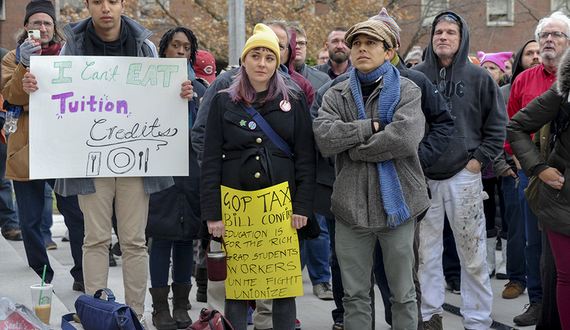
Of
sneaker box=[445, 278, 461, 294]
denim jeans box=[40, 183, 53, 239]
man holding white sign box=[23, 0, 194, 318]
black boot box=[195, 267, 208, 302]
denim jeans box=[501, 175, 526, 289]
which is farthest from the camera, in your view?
denim jeans box=[40, 183, 53, 239]

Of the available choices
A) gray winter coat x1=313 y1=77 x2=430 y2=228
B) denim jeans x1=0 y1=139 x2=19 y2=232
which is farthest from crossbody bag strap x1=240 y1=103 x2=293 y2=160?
denim jeans x1=0 y1=139 x2=19 y2=232

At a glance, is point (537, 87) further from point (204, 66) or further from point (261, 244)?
point (204, 66)

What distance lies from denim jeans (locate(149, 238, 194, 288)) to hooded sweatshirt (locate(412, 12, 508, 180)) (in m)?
1.89

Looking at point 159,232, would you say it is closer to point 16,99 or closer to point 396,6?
point 16,99

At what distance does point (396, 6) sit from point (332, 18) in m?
2.13

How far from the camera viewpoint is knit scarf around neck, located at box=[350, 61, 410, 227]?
3.65 metres

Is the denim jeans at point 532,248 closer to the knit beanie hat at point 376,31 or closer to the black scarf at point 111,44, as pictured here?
the knit beanie hat at point 376,31

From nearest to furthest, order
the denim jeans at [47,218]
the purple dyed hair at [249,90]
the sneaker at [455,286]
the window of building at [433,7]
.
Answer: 1. the purple dyed hair at [249,90]
2. the sneaker at [455,286]
3. the denim jeans at [47,218]
4. the window of building at [433,7]

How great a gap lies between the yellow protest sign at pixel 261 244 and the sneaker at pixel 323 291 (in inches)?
75.0

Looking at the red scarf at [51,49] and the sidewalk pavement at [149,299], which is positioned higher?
the red scarf at [51,49]

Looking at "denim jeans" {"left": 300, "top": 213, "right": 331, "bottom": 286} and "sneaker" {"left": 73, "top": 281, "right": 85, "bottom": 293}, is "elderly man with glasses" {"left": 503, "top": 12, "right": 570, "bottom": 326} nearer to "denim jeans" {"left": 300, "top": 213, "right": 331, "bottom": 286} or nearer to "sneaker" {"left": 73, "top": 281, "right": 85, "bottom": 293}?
"denim jeans" {"left": 300, "top": 213, "right": 331, "bottom": 286}

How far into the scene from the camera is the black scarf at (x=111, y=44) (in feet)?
14.2

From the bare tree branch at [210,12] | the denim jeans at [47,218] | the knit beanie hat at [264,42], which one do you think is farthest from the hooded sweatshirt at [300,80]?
the bare tree branch at [210,12]

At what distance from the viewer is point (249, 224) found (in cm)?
381
